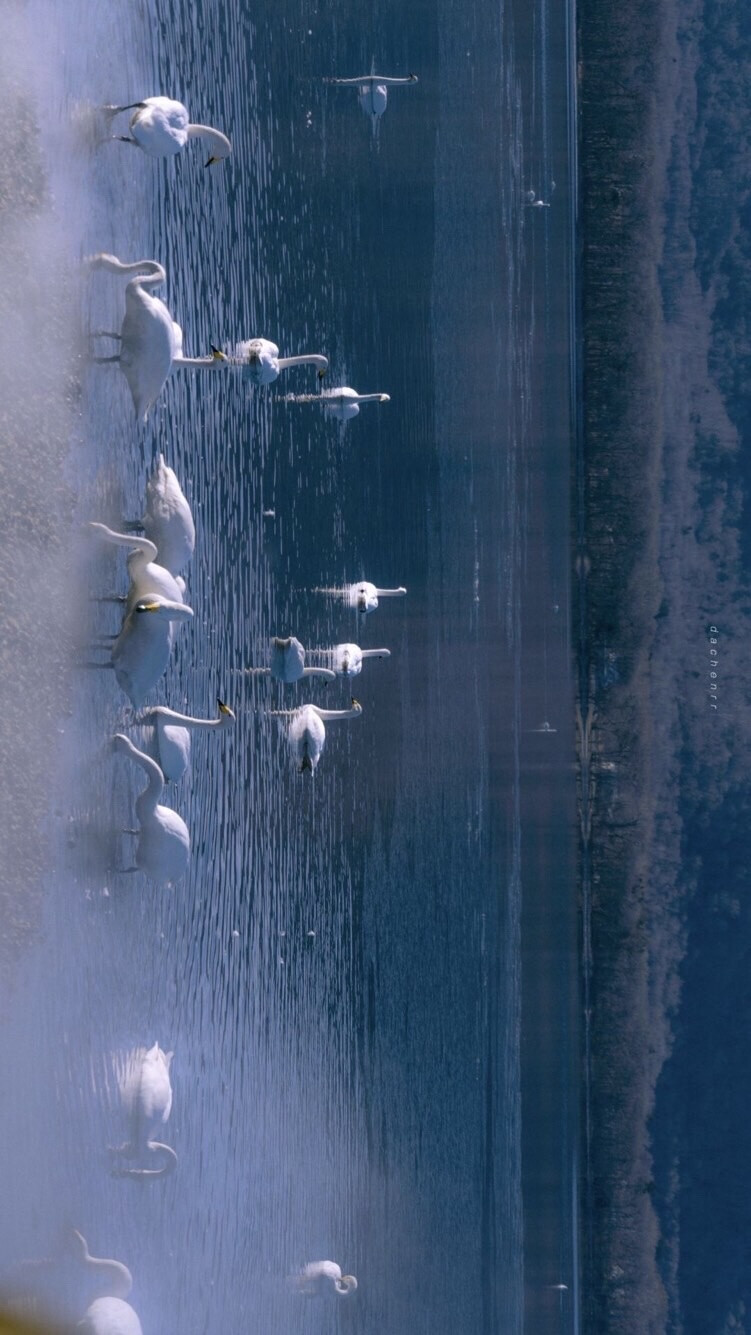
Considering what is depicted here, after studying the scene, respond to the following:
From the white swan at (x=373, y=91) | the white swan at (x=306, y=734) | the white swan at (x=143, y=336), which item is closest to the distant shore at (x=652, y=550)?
the white swan at (x=373, y=91)

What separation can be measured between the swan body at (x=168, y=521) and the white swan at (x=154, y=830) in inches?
11.6

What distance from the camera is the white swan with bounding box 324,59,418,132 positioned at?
9.61 ft

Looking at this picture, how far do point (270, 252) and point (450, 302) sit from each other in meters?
0.81

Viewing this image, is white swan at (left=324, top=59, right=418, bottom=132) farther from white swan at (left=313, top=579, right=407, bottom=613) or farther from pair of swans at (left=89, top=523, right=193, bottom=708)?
pair of swans at (left=89, top=523, right=193, bottom=708)

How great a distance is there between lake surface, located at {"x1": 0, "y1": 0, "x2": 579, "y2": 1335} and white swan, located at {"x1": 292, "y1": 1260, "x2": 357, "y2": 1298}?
0.11ft

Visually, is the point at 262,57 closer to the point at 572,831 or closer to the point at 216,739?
the point at 216,739

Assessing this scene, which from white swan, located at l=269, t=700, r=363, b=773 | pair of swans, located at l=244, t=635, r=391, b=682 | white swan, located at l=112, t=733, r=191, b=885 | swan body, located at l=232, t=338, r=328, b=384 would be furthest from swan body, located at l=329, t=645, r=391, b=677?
white swan, located at l=112, t=733, r=191, b=885

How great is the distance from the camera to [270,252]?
2635 mm

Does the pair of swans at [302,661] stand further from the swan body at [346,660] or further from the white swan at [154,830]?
the white swan at [154,830]

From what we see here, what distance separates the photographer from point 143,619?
6.92ft

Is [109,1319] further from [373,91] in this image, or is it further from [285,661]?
[373,91]

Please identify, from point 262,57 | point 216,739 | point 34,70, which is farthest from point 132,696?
point 262,57

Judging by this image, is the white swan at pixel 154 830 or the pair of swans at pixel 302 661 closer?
the white swan at pixel 154 830

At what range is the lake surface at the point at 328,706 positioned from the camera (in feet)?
6.85
